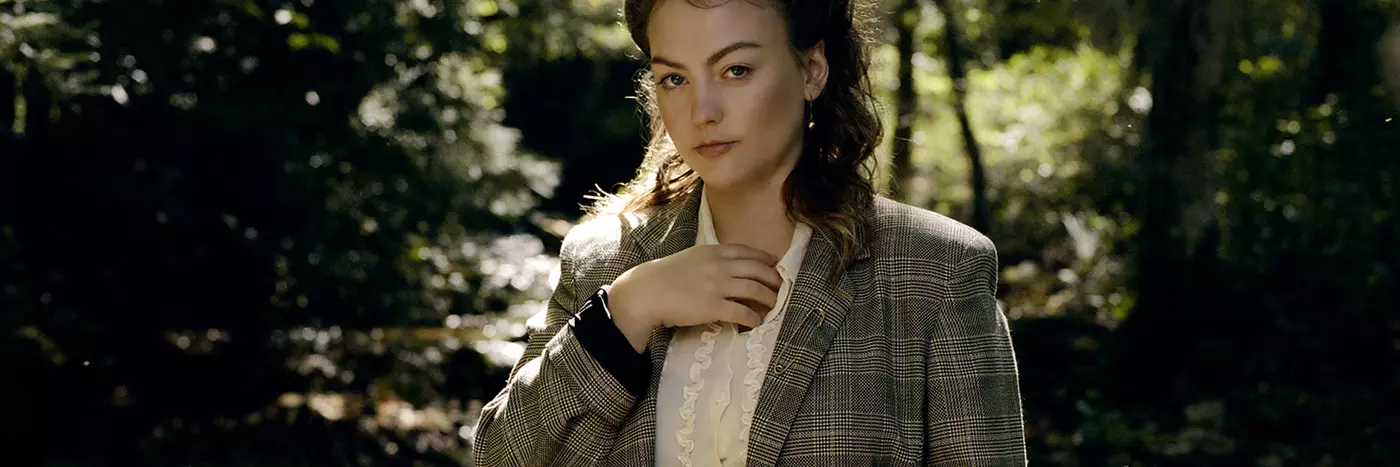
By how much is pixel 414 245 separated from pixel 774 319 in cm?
403

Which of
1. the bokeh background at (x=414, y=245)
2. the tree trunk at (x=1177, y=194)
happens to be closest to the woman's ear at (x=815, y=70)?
the bokeh background at (x=414, y=245)

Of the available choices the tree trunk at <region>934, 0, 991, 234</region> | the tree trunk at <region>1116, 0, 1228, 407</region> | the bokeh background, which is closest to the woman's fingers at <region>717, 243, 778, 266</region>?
the bokeh background

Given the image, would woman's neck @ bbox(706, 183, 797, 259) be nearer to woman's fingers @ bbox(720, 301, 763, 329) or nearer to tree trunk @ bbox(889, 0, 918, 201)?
woman's fingers @ bbox(720, 301, 763, 329)

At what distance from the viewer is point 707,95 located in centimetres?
160

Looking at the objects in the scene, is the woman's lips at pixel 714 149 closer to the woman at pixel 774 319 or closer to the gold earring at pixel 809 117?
the woman at pixel 774 319

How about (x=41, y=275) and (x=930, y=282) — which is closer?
(x=930, y=282)

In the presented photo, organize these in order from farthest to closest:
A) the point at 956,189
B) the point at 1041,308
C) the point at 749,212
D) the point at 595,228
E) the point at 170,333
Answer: the point at 956,189 < the point at 1041,308 < the point at 170,333 < the point at 595,228 < the point at 749,212

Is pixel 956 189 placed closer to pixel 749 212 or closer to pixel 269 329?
pixel 269 329

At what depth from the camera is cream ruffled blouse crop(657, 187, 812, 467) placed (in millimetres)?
1623

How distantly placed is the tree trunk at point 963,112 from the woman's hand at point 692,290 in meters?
7.07

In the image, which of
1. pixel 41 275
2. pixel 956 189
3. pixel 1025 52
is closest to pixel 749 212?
pixel 41 275

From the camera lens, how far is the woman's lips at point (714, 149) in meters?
1.64

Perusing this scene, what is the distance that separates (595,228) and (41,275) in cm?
390

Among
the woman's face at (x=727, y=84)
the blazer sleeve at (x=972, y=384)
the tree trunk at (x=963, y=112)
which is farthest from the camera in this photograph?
the tree trunk at (x=963, y=112)
